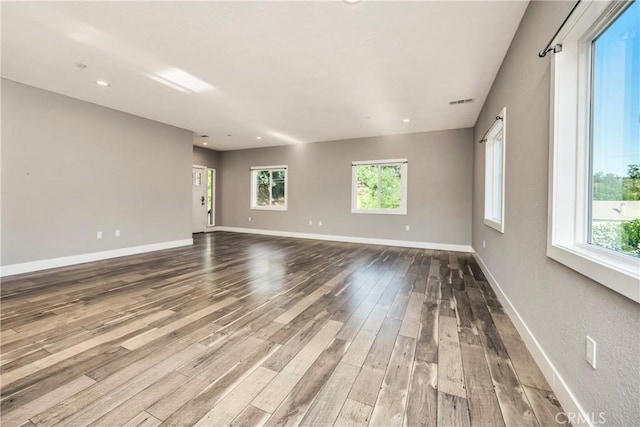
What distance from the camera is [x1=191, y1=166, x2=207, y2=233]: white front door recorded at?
776cm

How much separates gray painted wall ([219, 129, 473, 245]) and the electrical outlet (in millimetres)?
4789

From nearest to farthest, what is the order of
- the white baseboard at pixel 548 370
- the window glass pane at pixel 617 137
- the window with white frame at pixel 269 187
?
1. the window glass pane at pixel 617 137
2. the white baseboard at pixel 548 370
3. the window with white frame at pixel 269 187

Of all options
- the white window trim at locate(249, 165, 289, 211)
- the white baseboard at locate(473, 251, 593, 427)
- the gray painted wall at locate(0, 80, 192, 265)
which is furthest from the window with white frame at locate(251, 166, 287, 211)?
the white baseboard at locate(473, 251, 593, 427)

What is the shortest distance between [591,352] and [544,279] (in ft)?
1.95

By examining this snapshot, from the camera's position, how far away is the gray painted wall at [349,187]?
564 cm

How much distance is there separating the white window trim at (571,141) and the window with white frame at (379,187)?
15.2 ft

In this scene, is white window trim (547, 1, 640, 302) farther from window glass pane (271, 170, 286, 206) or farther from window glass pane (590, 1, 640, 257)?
window glass pane (271, 170, 286, 206)

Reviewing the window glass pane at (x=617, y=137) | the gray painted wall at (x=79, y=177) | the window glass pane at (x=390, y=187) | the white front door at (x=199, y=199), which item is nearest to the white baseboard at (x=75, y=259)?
the gray painted wall at (x=79, y=177)

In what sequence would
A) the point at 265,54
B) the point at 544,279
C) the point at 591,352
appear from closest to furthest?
the point at 591,352
the point at 544,279
the point at 265,54

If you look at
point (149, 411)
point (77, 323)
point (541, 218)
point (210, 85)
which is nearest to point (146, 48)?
point (210, 85)

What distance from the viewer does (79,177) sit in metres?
4.20

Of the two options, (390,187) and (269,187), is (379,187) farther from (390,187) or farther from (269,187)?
(269,187)

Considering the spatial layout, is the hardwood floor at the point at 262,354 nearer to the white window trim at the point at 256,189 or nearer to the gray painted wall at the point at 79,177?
the gray painted wall at the point at 79,177

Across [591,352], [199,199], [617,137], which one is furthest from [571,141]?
[199,199]
